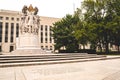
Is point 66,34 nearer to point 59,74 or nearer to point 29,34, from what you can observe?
point 29,34

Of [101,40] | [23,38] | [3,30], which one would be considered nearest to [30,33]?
Result: [23,38]

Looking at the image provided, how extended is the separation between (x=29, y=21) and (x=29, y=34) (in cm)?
237

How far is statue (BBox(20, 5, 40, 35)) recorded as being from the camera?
27.0 m

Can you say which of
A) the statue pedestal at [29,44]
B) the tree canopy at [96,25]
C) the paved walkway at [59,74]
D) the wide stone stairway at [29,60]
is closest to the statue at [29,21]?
the statue pedestal at [29,44]

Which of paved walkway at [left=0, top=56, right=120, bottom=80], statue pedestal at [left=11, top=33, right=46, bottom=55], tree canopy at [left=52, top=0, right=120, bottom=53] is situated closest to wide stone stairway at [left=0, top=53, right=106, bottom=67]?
paved walkway at [left=0, top=56, right=120, bottom=80]

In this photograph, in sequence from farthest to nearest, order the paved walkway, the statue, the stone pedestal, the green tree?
the green tree < the statue < the stone pedestal < the paved walkway

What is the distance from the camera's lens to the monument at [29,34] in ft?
84.4

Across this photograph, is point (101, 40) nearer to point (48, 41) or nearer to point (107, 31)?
point (107, 31)

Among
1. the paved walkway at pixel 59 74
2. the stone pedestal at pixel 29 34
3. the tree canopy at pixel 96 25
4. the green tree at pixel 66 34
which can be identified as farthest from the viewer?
the green tree at pixel 66 34

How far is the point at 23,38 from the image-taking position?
26406mm

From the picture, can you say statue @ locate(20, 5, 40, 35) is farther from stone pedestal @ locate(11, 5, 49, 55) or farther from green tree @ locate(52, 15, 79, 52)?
green tree @ locate(52, 15, 79, 52)

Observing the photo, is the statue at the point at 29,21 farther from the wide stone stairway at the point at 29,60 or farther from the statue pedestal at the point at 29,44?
the wide stone stairway at the point at 29,60

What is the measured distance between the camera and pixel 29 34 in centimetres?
2659

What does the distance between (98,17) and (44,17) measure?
40.3 m
